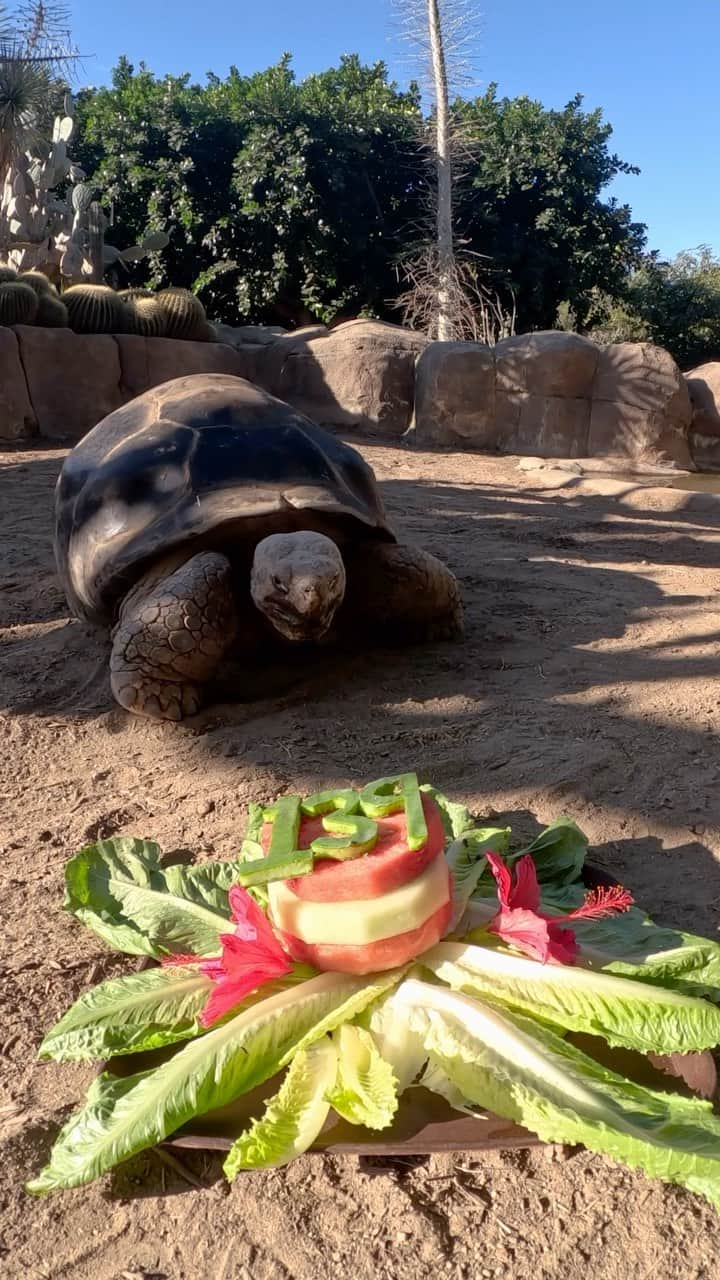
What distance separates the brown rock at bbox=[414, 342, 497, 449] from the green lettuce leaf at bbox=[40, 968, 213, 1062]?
887 cm

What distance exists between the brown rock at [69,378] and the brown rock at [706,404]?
603cm

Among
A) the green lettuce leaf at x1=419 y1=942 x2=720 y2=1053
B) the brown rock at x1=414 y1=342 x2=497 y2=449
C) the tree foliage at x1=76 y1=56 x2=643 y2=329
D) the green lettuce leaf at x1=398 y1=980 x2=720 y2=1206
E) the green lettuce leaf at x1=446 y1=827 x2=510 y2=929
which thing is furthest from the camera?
the tree foliage at x1=76 y1=56 x2=643 y2=329

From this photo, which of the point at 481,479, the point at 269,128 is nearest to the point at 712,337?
the point at 269,128

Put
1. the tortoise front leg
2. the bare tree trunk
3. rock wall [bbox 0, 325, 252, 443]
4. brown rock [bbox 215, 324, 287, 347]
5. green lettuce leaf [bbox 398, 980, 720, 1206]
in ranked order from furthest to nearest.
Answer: the bare tree trunk < brown rock [bbox 215, 324, 287, 347] < rock wall [bbox 0, 325, 252, 443] < the tortoise front leg < green lettuce leaf [bbox 398, 980, 720, 1206]

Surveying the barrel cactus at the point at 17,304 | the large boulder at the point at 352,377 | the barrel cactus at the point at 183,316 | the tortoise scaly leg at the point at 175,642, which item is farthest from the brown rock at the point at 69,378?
the tortoise scaly leg at the point at 175,642

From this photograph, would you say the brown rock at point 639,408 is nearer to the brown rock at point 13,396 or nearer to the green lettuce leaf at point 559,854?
the brown rock at point 13,396

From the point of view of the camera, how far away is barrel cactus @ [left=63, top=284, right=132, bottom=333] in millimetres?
9695

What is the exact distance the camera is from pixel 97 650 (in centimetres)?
343

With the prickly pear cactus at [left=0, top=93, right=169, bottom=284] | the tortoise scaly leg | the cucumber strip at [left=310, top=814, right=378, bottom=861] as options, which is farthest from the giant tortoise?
the prickly pear cactus at [left=0, top=93, right=169, bottom=284]

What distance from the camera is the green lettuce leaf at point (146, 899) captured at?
5.21ft

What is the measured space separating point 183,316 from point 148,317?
17.8 inches

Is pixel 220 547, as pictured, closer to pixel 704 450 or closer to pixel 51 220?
pixel 704 450

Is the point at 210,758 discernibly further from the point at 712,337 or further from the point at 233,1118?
the point at 712,337

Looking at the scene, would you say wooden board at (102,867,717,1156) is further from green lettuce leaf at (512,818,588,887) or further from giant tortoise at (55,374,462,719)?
giant tortoise at (55,374,462,719)
